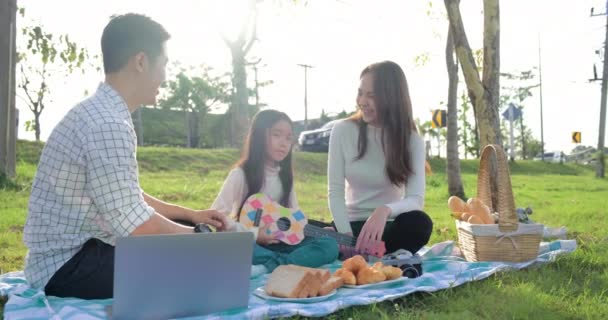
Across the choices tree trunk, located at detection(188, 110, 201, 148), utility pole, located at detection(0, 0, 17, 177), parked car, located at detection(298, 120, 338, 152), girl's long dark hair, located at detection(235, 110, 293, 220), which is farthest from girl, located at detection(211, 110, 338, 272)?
tree trunk, located at detection(188, 110, 201, 148)

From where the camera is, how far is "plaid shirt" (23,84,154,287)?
7.96 ft

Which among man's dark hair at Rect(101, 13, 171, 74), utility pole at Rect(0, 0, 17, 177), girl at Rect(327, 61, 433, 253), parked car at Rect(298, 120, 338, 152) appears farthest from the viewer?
parked car at Rect(298, 120, 338, 152)

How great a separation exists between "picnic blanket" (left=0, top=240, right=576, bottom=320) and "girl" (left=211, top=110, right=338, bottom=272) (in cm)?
18

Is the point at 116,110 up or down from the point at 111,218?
up

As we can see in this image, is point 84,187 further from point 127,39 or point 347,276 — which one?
point 347,276

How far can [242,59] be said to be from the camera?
16.0 metres

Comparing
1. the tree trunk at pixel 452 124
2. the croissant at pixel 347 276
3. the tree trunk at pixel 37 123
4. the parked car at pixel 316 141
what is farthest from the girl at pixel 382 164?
the tree trunk at pixel 37 123

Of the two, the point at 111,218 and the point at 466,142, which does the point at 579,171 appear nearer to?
the point at 466,142

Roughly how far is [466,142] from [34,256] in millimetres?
32127

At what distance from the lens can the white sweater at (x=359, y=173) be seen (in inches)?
160

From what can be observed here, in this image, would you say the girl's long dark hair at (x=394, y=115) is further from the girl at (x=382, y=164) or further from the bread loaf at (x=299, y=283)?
the bread loaf at (x=299, y=283)

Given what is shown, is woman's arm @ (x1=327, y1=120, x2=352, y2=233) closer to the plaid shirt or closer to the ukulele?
the ukulele

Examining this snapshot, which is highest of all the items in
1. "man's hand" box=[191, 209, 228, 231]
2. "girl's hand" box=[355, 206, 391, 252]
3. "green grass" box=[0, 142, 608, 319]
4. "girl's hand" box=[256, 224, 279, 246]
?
"man's hand" box=[191, 209, 228, 231]

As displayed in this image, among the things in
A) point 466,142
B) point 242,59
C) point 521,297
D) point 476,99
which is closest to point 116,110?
point 521,297
